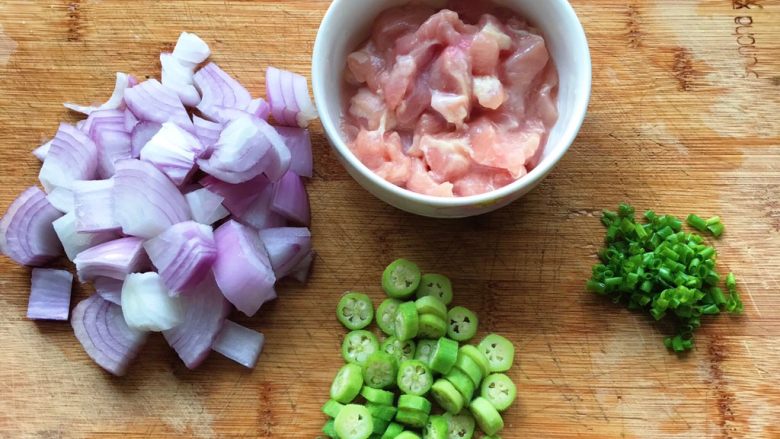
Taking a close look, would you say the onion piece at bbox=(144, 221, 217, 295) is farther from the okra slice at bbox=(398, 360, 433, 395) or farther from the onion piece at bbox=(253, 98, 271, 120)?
the okra slice at bbox=(398, 360, 433, 395)

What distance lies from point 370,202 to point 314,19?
0.70m

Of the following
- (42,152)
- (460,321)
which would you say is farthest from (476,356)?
(42,152)

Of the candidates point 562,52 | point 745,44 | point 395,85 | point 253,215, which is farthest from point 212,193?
point 745,44

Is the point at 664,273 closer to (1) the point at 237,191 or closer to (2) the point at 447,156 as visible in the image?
(2) the point at 447,156

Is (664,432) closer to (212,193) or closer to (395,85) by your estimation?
(395,85)

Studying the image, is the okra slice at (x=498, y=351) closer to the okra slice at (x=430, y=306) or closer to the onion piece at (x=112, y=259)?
the okra slice at (x=430, y=306)

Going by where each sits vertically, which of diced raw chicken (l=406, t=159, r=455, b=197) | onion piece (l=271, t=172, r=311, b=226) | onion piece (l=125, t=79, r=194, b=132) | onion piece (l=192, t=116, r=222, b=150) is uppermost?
onion piece (l=125, t=79, r=194, b=132)

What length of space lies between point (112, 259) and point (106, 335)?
269mm

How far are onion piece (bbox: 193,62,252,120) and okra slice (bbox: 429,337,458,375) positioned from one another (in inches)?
41.7

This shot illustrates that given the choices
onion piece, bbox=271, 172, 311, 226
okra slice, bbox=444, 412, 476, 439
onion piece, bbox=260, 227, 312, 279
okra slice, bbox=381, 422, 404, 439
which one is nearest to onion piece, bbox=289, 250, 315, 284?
onion piece, bbox=260, 227, 312, 279

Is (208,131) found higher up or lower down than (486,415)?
higher up

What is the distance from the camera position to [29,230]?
2.61 metres

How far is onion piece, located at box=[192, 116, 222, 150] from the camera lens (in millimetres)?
2600

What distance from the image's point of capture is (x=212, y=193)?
255 cm
